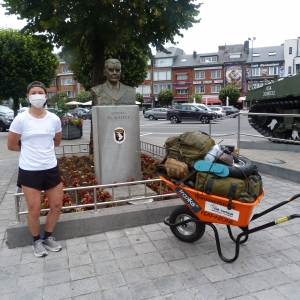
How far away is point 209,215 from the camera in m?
3.46

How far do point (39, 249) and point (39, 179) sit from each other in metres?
0.79

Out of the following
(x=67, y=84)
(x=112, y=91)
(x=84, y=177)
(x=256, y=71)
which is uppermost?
(x=256, y=71)

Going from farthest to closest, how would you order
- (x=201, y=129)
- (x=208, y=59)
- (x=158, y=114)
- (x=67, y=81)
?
1. (x=67, y=81)
2. (x=208, y=59)
3. (x=158, y=114)
4. (x=201, y=129)

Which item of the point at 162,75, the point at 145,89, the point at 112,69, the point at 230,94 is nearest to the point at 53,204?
the point at 112,69

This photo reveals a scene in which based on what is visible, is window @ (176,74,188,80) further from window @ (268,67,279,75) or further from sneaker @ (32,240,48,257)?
sneaker @ (32,240,48,257)

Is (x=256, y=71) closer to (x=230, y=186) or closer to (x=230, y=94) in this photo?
(x=230, y=94)

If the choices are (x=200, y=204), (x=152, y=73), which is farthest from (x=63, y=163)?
(x=152, y=73)

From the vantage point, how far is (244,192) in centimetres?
322

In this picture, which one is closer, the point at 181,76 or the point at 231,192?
the point at 231,192

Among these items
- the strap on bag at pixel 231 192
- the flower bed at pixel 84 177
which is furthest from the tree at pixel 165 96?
the strap on bag at pixel 231 192

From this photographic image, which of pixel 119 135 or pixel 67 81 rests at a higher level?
pixel 67 81

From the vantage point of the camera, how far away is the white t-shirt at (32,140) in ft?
11.4

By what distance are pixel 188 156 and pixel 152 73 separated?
64.5 meters

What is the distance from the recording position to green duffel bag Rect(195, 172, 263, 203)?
3.18m
